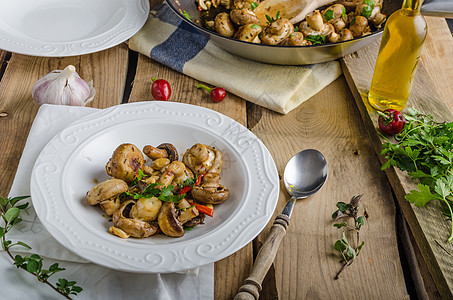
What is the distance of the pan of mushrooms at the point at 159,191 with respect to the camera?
1.10 m

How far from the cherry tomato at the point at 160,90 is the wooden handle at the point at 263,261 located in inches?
25.1

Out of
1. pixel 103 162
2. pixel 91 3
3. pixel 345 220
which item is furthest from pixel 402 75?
pixel 91 3

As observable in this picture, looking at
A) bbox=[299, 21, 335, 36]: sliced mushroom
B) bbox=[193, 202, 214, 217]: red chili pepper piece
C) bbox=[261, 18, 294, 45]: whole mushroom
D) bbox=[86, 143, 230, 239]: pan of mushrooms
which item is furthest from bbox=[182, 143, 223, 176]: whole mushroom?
bbox=[299, 21, 335, 36]: sliced mushroom

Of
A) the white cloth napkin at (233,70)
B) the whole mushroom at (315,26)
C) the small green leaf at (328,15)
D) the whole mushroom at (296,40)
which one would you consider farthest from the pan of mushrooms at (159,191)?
the small green leaf at (328,15)

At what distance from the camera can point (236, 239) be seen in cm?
Result: 106

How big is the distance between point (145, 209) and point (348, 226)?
522 mm

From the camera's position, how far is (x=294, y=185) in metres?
1.32

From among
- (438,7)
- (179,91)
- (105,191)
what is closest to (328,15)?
(438,7)

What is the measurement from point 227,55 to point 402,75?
66 centimetres

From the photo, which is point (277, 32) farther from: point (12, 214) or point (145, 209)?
point (12, 214)

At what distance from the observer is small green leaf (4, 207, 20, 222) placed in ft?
3.70

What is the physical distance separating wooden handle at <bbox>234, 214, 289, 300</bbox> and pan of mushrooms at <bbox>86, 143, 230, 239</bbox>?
0.48ft

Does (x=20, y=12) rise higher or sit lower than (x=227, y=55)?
higher

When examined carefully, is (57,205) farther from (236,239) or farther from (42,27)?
(42,27)
